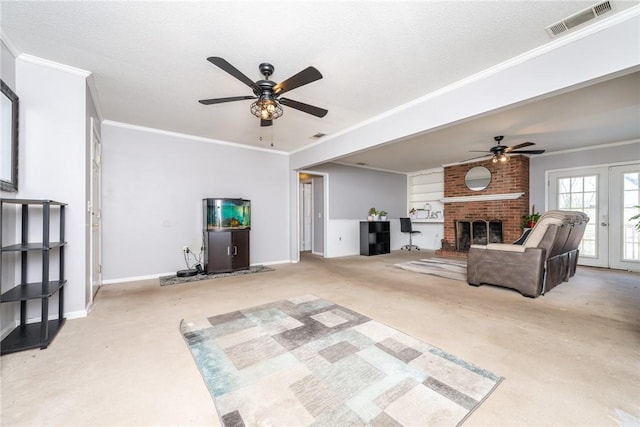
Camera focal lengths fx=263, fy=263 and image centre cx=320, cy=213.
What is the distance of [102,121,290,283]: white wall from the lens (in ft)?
13.5

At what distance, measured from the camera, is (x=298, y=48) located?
2311mm

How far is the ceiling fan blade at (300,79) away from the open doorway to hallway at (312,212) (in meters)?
4.29

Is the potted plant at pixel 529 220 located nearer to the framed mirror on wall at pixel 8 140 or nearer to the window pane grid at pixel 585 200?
the window pane grid at pixel 585 200

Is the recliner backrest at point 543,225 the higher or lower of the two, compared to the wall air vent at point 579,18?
lower

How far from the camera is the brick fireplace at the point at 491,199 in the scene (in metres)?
6.06

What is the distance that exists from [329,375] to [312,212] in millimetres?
5932

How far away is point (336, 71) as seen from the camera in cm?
268

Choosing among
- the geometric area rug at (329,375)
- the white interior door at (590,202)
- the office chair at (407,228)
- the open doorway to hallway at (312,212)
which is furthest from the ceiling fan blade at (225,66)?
the white interior door at (590,202)

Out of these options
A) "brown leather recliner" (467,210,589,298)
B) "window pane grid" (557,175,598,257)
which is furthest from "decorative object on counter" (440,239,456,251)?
"brown leather recliner" (467,210,589,298)

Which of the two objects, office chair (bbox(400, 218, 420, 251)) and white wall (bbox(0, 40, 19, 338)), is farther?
office chair (bbox(400, 218, 420, 251))

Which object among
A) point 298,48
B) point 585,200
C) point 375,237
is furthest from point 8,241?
point 585,200

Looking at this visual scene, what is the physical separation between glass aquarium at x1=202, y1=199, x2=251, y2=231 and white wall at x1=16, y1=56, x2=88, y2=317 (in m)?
1.97

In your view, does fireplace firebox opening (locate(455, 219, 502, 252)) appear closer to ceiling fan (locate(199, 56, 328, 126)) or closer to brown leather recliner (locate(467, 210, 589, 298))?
brown leather recliner (locate(467, 210, 589, 298))

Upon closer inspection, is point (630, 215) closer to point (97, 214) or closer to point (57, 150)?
point (57, 150)
